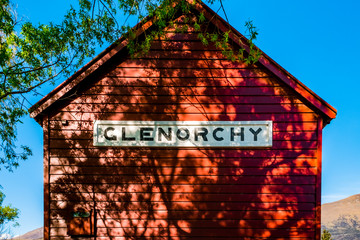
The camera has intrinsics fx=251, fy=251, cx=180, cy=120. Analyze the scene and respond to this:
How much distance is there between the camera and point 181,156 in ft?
22.9

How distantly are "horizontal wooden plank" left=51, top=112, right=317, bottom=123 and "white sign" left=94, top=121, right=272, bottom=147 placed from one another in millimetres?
117

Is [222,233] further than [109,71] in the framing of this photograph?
No

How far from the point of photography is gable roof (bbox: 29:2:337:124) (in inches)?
270

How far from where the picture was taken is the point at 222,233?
22.1 feet

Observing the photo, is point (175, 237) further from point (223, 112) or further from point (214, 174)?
point (223, 112)

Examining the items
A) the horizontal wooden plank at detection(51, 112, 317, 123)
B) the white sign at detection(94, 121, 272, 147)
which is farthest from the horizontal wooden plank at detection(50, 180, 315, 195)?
the horizontal wooden plank at detection(51, 112, 317, 123)

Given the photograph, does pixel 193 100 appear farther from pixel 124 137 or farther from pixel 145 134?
pixel 124 137

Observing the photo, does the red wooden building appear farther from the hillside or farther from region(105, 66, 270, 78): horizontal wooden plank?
the hillside

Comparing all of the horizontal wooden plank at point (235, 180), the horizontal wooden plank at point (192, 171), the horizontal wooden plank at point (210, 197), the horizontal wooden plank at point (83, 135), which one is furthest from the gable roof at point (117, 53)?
the horizontal wooden plank at point (210, 197)

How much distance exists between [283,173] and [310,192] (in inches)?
35.1

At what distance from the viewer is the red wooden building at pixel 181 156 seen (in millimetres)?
6805

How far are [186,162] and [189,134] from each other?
0.78 metres

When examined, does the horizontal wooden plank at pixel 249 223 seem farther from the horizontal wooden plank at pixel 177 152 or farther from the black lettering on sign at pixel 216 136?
the black lettering on sign at pixel 216 136

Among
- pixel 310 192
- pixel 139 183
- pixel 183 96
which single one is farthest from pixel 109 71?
pixel 310 192
